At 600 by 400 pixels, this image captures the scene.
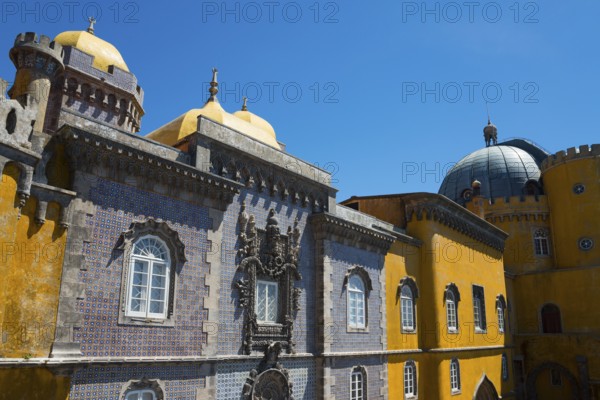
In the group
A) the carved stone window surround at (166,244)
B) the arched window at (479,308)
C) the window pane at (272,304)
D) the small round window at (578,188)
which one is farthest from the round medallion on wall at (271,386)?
the small round window at (578,188)

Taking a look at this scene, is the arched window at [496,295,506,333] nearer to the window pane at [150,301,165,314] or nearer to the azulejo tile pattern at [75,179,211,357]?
the azulejo tile pattern at [75,179,211,357]

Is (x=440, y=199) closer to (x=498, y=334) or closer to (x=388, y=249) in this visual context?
(x=388, y=249)

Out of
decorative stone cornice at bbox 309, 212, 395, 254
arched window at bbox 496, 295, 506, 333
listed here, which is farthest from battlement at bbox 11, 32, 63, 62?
arched window at bbox 496, 295, 506, 333

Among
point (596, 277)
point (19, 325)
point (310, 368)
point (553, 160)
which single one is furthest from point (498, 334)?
point (19, 325)

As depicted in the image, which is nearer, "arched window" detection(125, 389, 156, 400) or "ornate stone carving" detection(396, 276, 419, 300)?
"arched window" detection(125, 389, 156, 400)

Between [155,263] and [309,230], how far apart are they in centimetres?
584

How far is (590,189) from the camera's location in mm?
29781

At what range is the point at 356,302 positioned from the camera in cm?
1694

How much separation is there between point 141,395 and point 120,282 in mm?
2372

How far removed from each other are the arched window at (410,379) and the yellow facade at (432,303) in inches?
9.2

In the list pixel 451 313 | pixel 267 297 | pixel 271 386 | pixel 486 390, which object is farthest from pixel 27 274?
pixel 486 390

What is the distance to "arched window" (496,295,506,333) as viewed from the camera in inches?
1033

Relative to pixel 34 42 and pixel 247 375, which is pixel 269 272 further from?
pixel 34 42

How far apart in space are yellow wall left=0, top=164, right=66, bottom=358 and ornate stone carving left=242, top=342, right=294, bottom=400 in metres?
5.43
